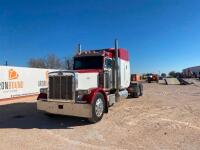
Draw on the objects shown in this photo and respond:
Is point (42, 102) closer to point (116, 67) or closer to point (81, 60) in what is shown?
point (81, 60)

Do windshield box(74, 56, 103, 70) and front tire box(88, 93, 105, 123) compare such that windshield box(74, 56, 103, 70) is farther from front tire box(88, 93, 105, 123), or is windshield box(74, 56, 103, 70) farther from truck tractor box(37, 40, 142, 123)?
front tire box(88, 93, 105, 123)

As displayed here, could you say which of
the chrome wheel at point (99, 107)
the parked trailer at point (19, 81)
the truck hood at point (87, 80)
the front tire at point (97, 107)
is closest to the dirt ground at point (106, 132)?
the front tire at point (97, 107)

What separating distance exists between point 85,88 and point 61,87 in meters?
0.95

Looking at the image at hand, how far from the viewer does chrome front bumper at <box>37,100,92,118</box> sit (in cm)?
830

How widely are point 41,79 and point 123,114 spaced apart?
1478 centimetres

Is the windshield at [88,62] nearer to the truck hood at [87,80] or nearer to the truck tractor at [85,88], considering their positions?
the truck tractor at [85,88]

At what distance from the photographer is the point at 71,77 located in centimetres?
864

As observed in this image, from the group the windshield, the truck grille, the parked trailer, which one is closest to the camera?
the truck grille

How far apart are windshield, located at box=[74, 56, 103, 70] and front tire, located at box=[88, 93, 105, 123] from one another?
1.99 meters

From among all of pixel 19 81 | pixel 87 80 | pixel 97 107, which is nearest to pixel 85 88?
pixel 87 80

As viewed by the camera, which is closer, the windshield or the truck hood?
the truck hood

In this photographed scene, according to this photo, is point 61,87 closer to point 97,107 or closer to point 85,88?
point 85,88

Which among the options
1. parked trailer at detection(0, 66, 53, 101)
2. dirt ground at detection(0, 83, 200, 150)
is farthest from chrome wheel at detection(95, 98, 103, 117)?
parked trailer at detection(0, 66, 53, 101)

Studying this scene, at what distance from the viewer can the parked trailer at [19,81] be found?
18134 millimetres
